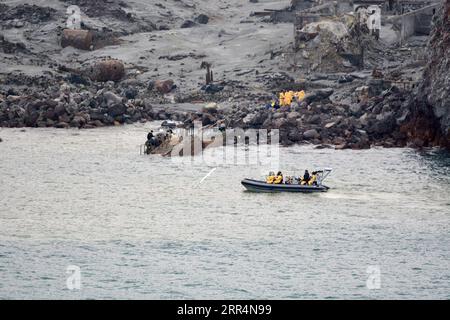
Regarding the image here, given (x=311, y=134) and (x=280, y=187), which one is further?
(x=311, y=134)

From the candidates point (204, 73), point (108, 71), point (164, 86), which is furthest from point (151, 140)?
point (108, 71)

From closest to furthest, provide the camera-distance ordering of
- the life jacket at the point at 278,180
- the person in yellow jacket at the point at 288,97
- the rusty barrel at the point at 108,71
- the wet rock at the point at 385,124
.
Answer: the life jacket at the point at 278,180, the wet rock at the point at 385,124, the person in yellow jacket at the point at 288,97, the rusty barrel at the point at 108,71

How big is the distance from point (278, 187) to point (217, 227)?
10.6m

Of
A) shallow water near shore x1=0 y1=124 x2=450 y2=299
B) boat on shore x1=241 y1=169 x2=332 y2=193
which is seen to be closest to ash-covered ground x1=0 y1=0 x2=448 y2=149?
shallow water near shore x1=0 y1=124 x2=450 y2=299

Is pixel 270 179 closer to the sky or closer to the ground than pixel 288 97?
closer to the ground

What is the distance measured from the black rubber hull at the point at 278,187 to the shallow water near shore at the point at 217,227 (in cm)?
59

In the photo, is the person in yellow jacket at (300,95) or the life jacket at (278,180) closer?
the life jacket at (278,180)

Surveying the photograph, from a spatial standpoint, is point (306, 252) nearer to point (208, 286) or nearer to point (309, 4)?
point (208, 286)

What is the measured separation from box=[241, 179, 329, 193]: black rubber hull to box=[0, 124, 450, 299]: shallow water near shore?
59cm

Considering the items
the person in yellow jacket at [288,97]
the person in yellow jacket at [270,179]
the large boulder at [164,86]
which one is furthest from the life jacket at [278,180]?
the large boulder at [164,86]

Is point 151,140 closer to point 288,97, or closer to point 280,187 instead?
point 280,187

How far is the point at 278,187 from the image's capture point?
297ft

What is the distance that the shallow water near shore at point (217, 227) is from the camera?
69.3 m

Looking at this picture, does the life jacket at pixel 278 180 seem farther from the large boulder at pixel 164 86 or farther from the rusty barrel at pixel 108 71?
the rusty barrel at pixel 108 71
